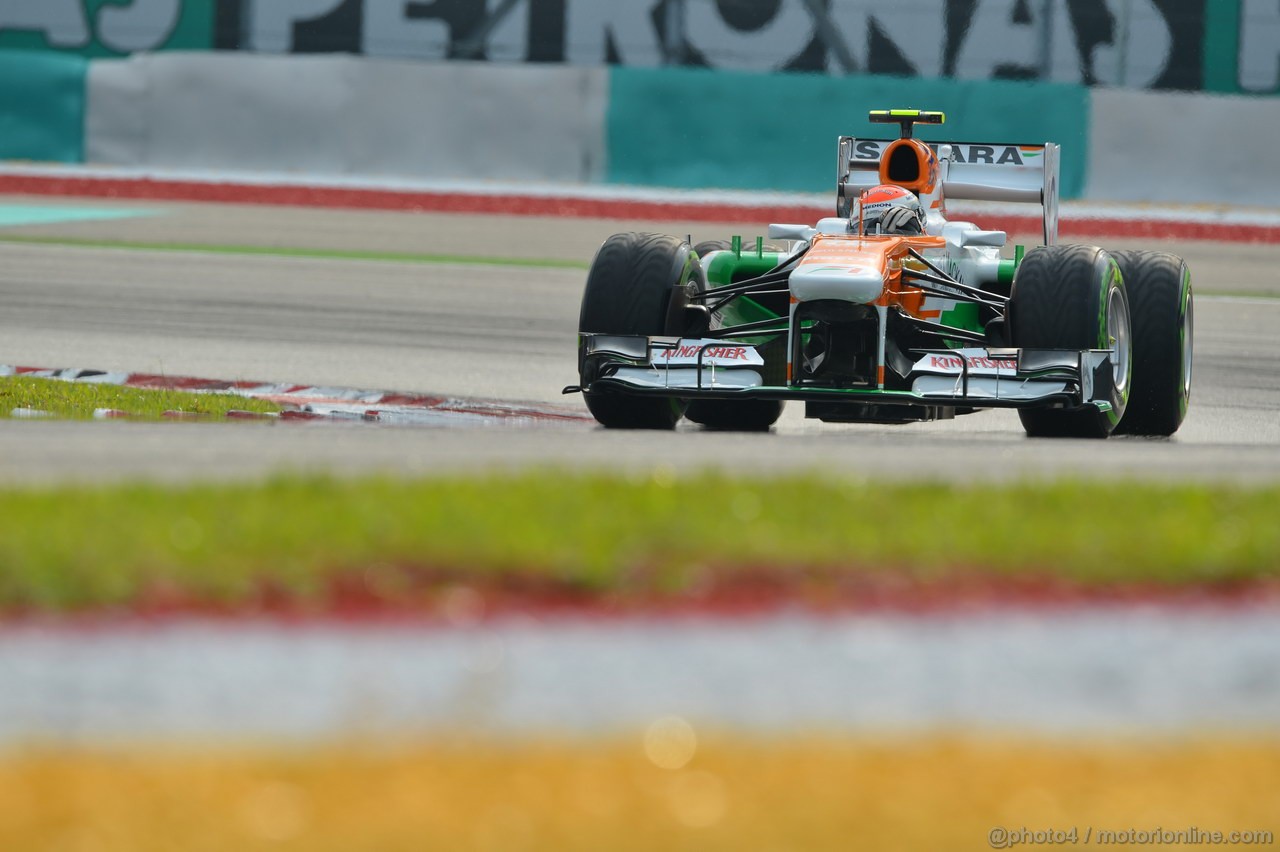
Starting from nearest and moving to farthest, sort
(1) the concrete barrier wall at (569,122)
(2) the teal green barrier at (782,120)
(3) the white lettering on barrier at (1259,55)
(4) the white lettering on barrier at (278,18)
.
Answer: (2) the teal green barrier at (782,120) < (1) the concrete barrier wall at (569,122) < (3) the white lettering on barrier at (1259,55) < (4) the white lettering on barrier at (278,18)

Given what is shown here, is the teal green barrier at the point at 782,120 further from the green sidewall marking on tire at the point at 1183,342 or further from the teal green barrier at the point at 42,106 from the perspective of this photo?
the green sidewall marking on tire at the point at 1183,342

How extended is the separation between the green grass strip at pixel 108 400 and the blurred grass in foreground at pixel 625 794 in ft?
19.9

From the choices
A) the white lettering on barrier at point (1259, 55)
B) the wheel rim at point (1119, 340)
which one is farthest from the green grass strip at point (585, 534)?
the white lettering on barrier at point (1259, 55)

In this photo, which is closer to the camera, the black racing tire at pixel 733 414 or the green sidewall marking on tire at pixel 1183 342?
the green sidewall marking on tire at pixel 1183 342

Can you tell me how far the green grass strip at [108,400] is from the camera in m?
9.51

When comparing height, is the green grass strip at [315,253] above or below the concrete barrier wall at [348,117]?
below

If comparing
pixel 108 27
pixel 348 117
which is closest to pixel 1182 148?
pixel 348 117

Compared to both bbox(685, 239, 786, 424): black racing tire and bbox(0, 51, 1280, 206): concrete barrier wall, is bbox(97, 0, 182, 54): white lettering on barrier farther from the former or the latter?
bbox(685, 239, 786, 424): black racing tire

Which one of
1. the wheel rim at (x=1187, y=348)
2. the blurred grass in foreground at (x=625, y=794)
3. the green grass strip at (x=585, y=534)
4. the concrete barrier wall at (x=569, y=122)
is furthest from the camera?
the concrete barrier wall at (x=569, y=122)

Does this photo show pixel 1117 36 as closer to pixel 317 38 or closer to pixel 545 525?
pixel 317 38

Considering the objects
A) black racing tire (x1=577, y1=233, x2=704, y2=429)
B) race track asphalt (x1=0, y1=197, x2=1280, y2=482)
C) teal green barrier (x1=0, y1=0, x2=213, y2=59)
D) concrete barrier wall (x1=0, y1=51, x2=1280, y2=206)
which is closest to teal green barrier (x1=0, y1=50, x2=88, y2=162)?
concrete barrier wall (x1=0, y1=51, x2=1280, y2=206)

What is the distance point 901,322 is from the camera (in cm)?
884

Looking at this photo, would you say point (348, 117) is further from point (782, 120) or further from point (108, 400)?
point (108, 400)

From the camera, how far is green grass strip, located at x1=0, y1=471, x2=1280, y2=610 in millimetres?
4023
